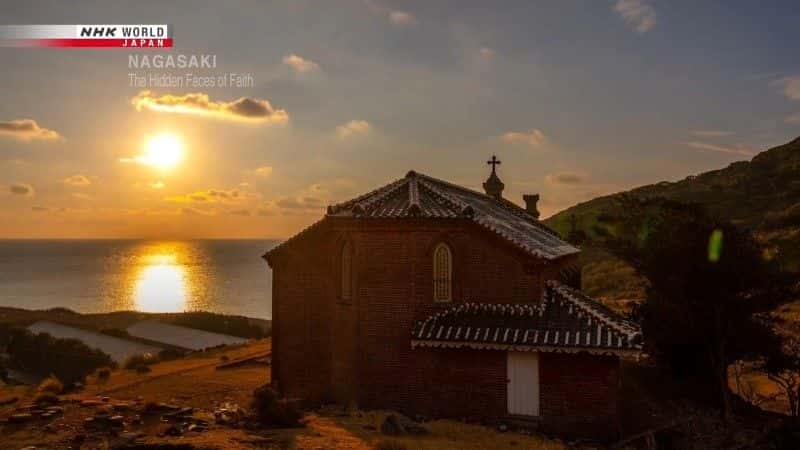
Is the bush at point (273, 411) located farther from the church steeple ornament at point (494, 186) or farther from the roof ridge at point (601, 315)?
the church steeple ornament at point (494, 186)

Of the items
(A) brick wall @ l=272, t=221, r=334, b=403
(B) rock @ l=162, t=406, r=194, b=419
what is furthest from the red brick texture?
(B) rock @ l=162, t=406, r=194, b=419

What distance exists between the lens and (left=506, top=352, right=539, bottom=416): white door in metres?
18.9

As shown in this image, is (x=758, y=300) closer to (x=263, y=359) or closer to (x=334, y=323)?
(x=334, y=323)

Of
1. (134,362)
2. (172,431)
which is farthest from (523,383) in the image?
(134,362)

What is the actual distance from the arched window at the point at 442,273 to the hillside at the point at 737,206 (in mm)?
34022

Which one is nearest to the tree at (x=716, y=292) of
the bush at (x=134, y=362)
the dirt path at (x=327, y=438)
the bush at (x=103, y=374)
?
the dirt path at (x=327, y=438)

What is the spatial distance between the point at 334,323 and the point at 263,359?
12079 millimetres

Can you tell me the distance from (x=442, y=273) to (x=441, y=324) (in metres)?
1.90

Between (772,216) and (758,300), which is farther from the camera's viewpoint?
(772,216)

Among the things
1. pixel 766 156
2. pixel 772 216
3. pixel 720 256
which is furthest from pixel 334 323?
pixel 766 156

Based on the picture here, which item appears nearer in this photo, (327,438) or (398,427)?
(327,438)

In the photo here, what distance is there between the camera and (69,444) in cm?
1568

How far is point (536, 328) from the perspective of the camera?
19000 millimetres

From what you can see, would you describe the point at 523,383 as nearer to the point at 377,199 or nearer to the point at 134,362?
the point at 377,199
